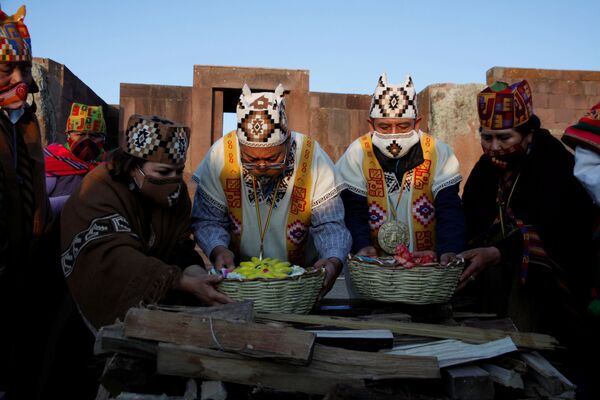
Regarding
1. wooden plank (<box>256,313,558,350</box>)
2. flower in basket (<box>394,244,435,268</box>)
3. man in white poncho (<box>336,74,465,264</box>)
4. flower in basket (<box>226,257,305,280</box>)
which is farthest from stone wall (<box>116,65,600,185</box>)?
wooden plank (<box>256,313,558,350</box>)

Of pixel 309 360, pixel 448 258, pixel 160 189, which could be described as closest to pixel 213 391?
pixel 309 360

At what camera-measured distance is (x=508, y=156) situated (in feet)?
12.9

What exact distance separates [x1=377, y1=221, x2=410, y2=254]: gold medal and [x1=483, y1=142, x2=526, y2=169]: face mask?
769 millimetres

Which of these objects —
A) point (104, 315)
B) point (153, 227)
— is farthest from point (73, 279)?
point (153, 227)

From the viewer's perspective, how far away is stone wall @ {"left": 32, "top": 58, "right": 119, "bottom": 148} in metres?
8.29

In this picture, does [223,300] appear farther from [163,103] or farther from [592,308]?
[163,103]

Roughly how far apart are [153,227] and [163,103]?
8370 mm

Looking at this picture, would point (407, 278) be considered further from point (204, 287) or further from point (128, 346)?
point (128, 346)

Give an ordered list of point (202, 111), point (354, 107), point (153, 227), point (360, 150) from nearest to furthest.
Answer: point (153, 227)
point (360, 150)
point (202, 111)
point (354, 107)

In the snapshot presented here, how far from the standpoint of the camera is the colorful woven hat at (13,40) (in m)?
3.51

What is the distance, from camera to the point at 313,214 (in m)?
3.98

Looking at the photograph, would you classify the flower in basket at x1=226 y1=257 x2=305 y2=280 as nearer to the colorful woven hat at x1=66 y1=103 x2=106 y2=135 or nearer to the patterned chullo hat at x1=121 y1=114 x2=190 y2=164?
the patterned chullo hat at x1=121 y1=114 x2=190 y2=164

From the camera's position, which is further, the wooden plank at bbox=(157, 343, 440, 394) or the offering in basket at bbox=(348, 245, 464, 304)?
the offering in basket at bbox=(348, 245, 464, 304)

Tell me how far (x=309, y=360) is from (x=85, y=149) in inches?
186
